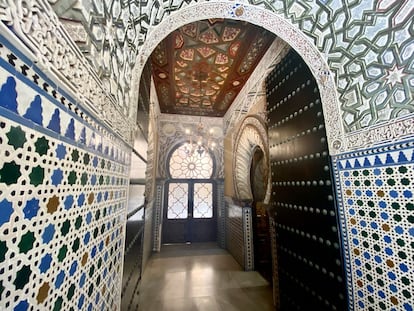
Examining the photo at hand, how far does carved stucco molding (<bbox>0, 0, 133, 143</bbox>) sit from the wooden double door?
4242mm

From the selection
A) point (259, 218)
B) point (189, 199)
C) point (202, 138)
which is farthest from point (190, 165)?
point (259, 218)

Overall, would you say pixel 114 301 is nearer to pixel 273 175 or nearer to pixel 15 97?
pixel 15 97

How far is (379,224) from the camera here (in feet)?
3.08

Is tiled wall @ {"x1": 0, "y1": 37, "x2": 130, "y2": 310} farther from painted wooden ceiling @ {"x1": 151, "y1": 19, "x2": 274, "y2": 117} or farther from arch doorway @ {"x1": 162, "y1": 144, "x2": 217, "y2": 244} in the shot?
arch doorway @ {"x1": 162, "y1": 144, "x2": 217, "y2": 244}

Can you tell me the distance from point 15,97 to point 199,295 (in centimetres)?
283

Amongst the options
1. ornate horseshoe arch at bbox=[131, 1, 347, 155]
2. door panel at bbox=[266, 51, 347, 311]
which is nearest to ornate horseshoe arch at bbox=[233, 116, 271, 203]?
door panel at bbox=[266, 51, 347, 311]

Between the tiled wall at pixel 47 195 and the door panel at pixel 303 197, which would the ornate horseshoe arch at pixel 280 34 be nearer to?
the door panel at pixel 303 197

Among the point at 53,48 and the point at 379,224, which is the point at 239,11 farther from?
the point at 379,224

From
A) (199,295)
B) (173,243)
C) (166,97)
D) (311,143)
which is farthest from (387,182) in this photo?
(173,243)

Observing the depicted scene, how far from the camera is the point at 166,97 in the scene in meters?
3.73

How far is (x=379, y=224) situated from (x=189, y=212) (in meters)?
4.18

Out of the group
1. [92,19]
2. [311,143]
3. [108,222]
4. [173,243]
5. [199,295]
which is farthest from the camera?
[173,243]

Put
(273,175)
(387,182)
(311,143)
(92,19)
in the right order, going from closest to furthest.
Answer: (92,19)
(387,182)
(311,143)
(273,175)

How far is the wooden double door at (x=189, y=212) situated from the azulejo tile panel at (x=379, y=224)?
3861 millimetres
